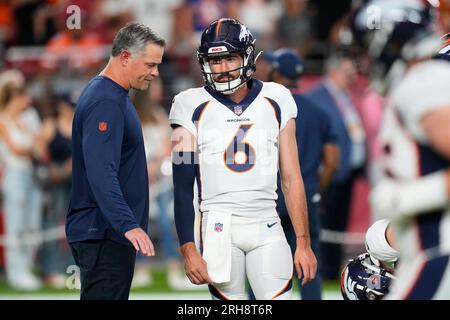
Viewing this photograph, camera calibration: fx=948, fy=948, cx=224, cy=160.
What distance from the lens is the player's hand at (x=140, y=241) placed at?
443 cm

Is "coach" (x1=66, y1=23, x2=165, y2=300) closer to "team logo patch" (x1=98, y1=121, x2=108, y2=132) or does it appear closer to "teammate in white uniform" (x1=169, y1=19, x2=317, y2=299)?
"team logo patch" (x1=98, y1=121, x2=108, y2=132)

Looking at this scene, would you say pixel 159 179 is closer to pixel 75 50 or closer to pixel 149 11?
pixel 75 50

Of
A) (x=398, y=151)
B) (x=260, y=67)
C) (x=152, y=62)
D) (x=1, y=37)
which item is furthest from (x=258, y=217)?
(x=1, y=37)

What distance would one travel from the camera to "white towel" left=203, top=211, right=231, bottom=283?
454cm

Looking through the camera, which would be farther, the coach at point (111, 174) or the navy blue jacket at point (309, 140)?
the navy blue jacket at point (309, 140)

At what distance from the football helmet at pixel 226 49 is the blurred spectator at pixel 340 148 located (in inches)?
191

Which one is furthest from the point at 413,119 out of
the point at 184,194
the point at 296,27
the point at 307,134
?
the point at 296,27

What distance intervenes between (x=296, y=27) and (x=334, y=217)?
3144mm

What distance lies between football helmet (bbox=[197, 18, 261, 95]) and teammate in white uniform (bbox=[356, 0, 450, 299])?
4.00 ft

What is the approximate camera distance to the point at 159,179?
9984mm

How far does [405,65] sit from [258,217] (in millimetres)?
1425

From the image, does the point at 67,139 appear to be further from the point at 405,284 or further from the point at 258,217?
the point at 405,284

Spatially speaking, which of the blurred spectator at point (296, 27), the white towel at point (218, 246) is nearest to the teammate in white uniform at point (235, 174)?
the white towel at point (218, 246)

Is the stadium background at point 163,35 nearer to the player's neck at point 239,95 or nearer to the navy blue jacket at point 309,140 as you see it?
the navy blue jacket at point 309,140
